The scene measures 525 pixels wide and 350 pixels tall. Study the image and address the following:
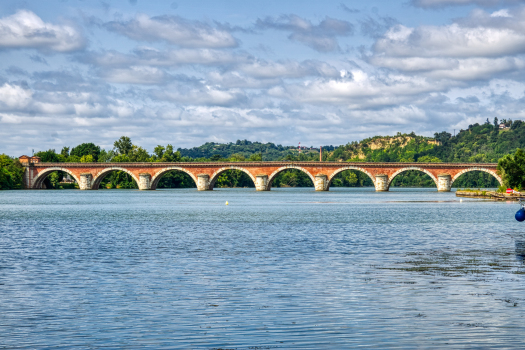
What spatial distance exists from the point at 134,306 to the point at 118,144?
169831 millimetres

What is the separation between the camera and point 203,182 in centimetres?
13788

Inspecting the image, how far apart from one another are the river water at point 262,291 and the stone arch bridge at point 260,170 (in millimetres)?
92123

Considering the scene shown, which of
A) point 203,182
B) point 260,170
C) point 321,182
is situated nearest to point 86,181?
point 203,182

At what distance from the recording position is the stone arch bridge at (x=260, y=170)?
418ft

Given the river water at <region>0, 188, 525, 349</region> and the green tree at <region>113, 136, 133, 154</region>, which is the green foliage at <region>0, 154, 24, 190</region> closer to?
the green tree at <region>113, 136, 133, 154</region>

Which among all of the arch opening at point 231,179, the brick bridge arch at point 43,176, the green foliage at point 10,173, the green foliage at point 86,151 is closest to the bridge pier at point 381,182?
the arch opening at point 231,179

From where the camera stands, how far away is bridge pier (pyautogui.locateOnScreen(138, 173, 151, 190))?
140250 mm

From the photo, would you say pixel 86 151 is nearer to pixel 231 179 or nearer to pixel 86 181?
pixel 231 179

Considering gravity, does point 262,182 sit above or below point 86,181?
below

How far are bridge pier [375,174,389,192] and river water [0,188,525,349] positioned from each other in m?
93.2

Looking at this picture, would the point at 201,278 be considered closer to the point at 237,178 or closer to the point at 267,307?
the point at 267,307

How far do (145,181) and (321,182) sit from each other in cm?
3755

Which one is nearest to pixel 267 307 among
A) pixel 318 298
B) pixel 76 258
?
pixel 318 298

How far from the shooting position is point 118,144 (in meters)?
182
